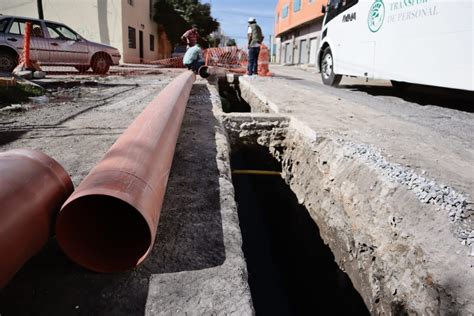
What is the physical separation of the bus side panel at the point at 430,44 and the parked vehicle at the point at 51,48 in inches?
323

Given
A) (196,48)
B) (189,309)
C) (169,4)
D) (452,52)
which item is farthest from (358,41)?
(169,4)

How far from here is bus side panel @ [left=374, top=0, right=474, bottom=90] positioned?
5117 mm

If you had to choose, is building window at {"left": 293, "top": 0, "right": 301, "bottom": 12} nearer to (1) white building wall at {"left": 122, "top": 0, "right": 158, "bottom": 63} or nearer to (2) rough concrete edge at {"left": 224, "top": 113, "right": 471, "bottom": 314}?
(1) white building wall at {"left": 122, "top": 0, "right": 158, "bottom": 63}

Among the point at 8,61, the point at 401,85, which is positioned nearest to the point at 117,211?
the point at 401,85

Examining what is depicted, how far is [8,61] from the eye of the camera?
370 inches

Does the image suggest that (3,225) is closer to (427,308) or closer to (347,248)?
(427,308)

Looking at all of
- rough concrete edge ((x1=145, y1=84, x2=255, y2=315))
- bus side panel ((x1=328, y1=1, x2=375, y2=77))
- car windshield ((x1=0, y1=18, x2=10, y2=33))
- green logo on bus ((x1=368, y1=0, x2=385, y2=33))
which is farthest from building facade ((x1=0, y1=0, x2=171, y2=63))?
rough concrete edge ((x1=145, y1=84, x2=255, y2=315))

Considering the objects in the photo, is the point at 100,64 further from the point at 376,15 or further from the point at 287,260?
the point at 287,260

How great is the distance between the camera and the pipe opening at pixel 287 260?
3361mm

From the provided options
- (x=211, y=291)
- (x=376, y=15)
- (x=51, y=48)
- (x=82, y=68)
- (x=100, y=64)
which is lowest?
(x=211, y=291)

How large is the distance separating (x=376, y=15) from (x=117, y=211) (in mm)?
7020

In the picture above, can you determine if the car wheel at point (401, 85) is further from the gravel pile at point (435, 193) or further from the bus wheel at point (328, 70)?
the gravel pile at point (435, 193)

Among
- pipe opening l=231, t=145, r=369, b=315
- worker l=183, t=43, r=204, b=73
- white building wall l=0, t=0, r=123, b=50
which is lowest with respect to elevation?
pipe opening l=231, t=145, r=369, b=315

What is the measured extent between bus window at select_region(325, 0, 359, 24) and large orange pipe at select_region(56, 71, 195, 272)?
7.64m
